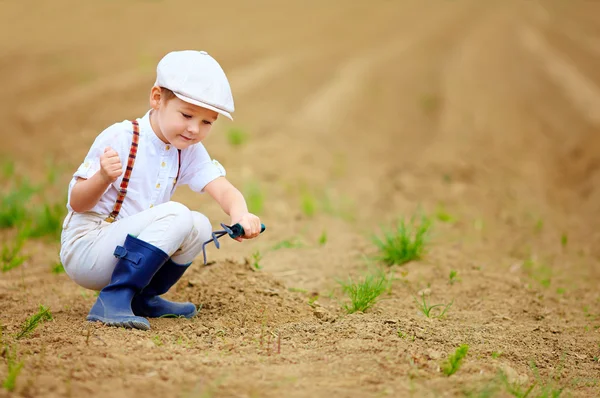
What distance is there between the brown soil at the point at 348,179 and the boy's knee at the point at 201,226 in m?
0.36

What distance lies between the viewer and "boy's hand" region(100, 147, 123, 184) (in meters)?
2.59

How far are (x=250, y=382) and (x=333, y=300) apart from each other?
1.38 meters

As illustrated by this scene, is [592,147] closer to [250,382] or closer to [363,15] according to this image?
[250,382]

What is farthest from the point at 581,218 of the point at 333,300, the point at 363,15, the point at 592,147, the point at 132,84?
the point at 363,15

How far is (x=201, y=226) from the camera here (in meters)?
2.96

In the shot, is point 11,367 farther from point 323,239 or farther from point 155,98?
point 323,239

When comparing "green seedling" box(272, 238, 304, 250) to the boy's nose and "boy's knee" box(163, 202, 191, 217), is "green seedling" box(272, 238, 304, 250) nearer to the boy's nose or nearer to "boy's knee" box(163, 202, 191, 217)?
"boy's knee" box(163, 202, 191, 217)

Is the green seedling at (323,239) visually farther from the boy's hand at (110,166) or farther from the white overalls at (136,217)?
the boy's hand at (110,166)

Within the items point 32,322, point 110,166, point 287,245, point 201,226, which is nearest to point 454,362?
point 201,226

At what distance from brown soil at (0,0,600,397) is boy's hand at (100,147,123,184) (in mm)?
589

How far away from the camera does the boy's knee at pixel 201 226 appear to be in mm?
2947

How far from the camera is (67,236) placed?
2922 millimetres

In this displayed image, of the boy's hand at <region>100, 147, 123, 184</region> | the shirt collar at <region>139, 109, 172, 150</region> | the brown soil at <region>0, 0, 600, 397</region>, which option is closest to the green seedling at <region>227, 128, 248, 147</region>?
the brown soil at <region>0, 0, 600, 397</region>

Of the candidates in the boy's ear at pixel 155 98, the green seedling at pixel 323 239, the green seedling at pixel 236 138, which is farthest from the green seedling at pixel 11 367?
the green seedling at pixel 236 138
